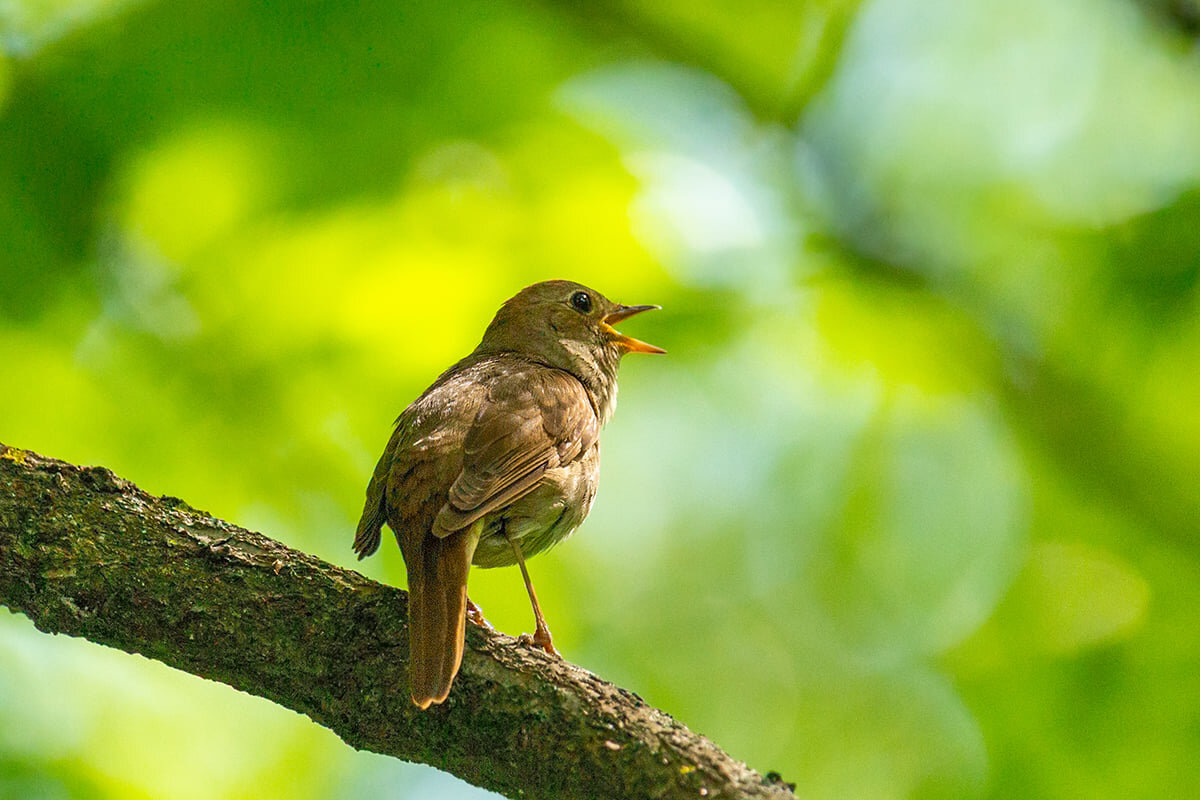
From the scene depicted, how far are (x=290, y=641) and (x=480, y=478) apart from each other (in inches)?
41.8

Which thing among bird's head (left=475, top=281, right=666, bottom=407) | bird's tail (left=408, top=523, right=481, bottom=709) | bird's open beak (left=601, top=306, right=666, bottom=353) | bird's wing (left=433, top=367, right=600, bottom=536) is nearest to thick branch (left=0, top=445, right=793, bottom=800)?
bird's tail (left=408, top=523, right=481, bottom=709)

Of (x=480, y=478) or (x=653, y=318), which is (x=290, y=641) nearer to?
(x=480, y=478)

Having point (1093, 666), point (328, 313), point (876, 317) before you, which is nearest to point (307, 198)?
point (328, 313)

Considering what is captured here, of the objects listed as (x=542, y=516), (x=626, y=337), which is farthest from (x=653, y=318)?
(x=542, y=516)

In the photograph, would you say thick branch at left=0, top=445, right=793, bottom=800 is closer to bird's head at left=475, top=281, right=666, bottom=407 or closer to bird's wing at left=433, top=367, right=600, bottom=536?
bird's wing at left=433, top=367, right=600, bottom=536

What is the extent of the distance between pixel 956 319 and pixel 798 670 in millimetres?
2626

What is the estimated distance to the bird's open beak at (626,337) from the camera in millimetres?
6008

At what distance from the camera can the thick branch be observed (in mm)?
3238

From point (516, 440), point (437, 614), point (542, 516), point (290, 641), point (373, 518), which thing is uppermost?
point (516, 440)

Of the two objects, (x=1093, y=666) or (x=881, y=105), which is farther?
(x=881, y=105)

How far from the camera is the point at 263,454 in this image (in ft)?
19.9

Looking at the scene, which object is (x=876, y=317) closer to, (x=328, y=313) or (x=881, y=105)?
(x=881, y=105)

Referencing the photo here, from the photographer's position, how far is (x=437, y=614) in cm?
348

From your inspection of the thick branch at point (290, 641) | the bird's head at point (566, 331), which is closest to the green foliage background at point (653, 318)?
the bird's head at point (566, 331)
